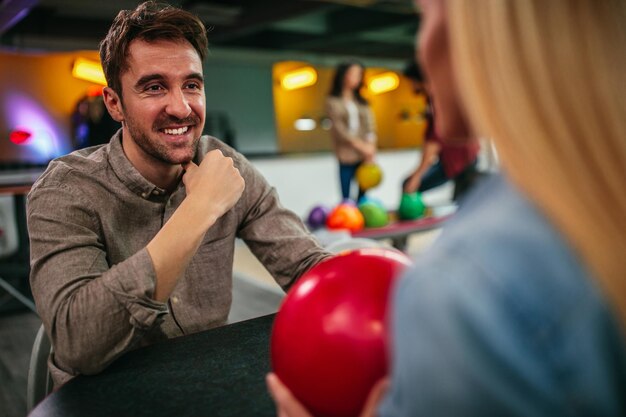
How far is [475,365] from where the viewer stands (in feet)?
1.30

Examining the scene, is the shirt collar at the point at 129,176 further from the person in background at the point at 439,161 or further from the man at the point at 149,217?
the person in background at the point at 439,161

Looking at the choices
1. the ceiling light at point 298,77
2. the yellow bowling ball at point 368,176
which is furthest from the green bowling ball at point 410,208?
the ceiling light at point 298,77

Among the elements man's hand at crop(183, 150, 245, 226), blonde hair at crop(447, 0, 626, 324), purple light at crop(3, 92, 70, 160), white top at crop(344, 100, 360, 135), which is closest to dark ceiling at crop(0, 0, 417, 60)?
purple light at crop(3, 92, 70, 160)

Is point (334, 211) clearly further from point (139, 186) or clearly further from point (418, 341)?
point (418, 341)

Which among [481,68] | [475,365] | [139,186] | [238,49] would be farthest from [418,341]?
[238,49]

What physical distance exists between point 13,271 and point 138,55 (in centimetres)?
314

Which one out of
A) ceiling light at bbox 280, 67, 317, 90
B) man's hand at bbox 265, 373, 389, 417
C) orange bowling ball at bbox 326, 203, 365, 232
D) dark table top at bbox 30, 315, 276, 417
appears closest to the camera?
man's hand at bbox 265, 373, 389, 417

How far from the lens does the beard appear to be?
1.34 metres

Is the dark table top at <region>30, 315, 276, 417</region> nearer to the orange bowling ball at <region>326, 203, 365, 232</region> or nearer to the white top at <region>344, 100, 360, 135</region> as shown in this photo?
the orange bowling ball at <region>326, 203, 365, 232</region>

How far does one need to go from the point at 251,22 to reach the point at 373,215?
4729 millimetres

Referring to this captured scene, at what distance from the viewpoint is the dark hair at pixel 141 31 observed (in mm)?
1300

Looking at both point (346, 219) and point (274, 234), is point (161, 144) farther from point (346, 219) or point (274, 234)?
point (346, 219)

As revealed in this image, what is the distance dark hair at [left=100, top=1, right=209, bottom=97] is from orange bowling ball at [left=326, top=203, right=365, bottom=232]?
2.27 metres

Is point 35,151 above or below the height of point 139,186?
below
